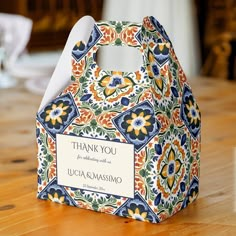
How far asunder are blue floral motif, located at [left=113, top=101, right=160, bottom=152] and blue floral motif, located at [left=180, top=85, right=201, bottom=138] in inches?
2.7

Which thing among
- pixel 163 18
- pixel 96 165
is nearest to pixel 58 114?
pixel 96 165

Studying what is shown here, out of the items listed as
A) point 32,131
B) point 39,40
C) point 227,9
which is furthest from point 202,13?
point 32,131

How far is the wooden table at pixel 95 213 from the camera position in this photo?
76cm

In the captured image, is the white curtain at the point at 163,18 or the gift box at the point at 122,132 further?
the white curtain at the point at 163,18

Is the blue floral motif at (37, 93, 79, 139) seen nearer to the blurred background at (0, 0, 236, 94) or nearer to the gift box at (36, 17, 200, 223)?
the gift box at (36, 17, 200, 223)

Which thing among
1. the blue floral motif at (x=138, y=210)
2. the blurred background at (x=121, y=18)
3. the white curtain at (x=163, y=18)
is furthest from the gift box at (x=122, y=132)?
the white curtain at (x=163, y=18)

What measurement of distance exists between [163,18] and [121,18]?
28 cm

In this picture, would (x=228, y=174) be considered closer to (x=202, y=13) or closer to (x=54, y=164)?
(x=54, y=164)

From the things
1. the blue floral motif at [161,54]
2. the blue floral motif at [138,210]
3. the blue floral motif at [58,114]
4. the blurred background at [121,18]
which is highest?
the blue floral motif at [161,54]

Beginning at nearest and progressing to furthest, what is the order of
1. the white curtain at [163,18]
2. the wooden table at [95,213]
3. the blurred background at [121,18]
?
the wooden table at [95,213]
the blurred background at [121,18]
the white curtain at [163,18]

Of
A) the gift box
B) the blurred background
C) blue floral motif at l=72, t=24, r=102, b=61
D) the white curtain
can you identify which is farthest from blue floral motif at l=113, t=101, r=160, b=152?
the white curtain

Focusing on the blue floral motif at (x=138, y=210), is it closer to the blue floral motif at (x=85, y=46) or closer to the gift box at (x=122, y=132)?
the gift box at (x=122, y=132)

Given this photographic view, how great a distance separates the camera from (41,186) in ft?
2.86

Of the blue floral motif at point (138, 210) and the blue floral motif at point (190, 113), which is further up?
the blue floral motif at point (190, 113)
